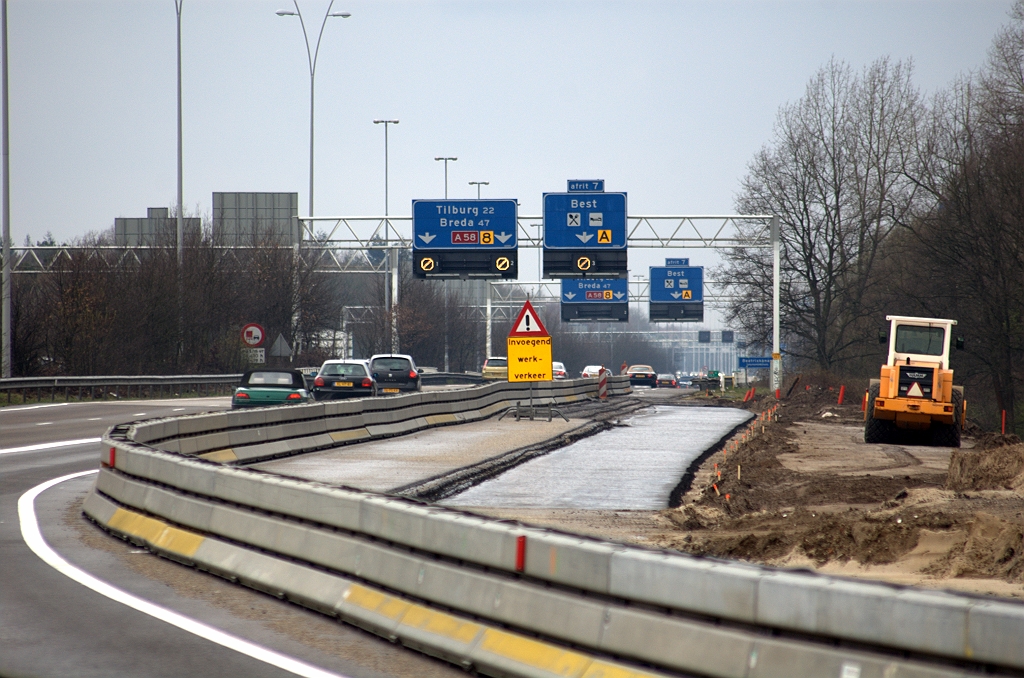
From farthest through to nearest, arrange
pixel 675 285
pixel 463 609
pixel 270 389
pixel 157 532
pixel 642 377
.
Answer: pixel 642 377 < pixel 675 285 < pixel 270 389 < pixel 157 532 < pixel 463 609

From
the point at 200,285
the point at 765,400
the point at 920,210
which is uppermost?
the point at 920,210

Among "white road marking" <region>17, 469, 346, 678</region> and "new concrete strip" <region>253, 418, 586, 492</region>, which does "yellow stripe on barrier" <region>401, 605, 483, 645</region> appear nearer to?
"white road marking" <region>17, 469, 346, 678</region>

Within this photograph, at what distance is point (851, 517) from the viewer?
12.8 meters

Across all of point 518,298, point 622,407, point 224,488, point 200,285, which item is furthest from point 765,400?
point 518,298

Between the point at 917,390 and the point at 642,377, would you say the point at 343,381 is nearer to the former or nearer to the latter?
the point at 917,390

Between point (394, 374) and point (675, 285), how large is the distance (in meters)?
42.1

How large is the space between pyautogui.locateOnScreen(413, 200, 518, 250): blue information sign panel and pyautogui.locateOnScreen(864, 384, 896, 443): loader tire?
2183 centimetres

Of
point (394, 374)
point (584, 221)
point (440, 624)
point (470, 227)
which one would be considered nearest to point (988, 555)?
point (440, 624)

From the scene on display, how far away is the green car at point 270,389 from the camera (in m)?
30.3

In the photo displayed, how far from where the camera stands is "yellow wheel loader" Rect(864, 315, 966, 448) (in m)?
26.4

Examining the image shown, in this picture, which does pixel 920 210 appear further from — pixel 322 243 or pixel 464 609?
pixel 464 609

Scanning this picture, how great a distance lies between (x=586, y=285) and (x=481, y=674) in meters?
78.1

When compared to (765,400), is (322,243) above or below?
above

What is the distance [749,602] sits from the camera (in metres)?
4.79
